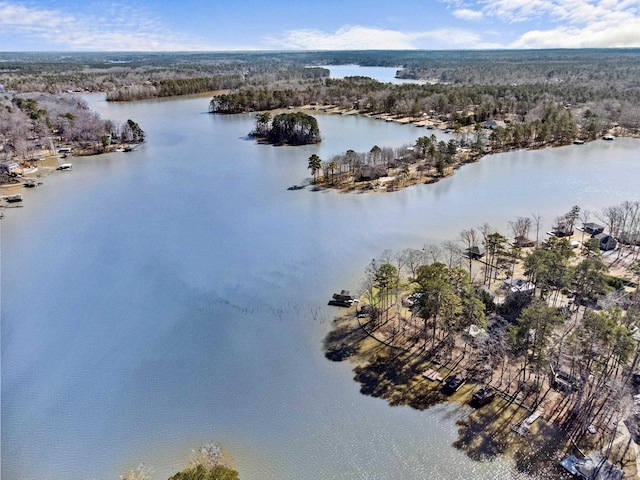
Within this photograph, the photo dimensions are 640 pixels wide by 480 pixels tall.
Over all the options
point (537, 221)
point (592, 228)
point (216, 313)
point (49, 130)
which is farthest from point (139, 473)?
point (49, 130)

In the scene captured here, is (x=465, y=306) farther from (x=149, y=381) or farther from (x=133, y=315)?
(x=133, y=315)

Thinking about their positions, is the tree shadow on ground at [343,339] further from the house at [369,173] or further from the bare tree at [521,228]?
the house at [369,173]

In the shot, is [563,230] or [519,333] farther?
[563,230]

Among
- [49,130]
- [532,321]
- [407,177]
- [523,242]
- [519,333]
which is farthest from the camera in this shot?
[49,130]

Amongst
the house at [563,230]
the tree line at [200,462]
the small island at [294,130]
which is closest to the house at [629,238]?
the house at [563,230]

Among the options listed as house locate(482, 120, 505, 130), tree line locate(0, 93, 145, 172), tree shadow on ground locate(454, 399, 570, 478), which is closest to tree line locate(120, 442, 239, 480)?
tree shadow on ground locate(454, 399, 570, 478)

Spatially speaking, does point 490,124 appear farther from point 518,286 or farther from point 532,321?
point 532,321
